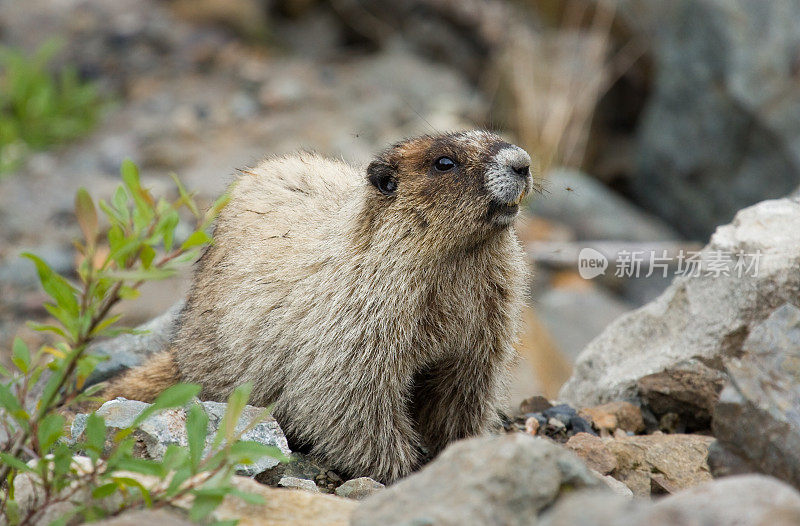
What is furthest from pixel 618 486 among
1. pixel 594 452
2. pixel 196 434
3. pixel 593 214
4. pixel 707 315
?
pixel 593 214

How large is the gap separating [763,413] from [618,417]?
6.59ft

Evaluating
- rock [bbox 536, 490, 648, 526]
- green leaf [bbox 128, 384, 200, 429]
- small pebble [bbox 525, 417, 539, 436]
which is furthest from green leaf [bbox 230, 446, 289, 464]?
small pebble [bbox 525, 417, 539, 436]

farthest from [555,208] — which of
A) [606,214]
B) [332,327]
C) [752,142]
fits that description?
[332,327]

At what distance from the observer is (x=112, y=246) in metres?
2.81

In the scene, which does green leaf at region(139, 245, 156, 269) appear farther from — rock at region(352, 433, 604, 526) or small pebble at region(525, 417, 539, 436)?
small pebble at region(525, 417, 539, 436)

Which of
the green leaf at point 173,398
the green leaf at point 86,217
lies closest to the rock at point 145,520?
the green leaf at point 173,398

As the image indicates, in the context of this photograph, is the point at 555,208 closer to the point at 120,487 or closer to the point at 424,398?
the point at 424,398

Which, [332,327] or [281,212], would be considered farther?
[281,212]

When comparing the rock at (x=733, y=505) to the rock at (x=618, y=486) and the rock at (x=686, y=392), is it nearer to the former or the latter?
the rock at (x=618, y=486)

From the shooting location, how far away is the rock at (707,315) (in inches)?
180

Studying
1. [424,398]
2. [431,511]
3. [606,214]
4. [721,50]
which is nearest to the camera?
[431,511]

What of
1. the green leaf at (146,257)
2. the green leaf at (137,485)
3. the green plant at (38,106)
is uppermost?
the green plant at (38,106)

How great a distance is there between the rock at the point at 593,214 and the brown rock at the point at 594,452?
6.59 m

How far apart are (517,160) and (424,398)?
1.38 meters
